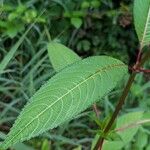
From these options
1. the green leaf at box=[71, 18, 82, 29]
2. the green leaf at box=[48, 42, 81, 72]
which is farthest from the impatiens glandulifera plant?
the green leaf at box=[71, 18, 82, 29]

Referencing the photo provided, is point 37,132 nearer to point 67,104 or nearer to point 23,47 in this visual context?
point 67,104

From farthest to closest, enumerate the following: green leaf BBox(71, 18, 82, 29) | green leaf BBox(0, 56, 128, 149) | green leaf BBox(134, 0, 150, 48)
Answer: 1. green leaf BBox(71, 18, 82, 29)
2. green leaf BBox(134, 0, 150, 48)
3. green leaf BBox(0, 56, 128, 149)

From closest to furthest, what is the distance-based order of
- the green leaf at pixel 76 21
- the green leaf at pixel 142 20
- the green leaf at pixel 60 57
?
1. the green leaf at pixel 142 20
2. the green leaf at pixel 60 57
3. the green leaf at pixel 76 21

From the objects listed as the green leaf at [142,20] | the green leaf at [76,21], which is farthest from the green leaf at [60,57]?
the green leaf at [76,21]

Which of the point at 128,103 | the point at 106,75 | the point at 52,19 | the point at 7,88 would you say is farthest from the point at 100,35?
the point at 106,75

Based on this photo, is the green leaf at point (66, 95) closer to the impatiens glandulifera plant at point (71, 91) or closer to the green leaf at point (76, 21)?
the impatiens glandulifera plant at point (71, 91)

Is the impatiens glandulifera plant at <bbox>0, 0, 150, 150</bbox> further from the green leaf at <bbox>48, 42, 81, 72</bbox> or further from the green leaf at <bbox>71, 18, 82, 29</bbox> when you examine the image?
the green leaf at <bbox>71, 18, 82, 29</bbox>

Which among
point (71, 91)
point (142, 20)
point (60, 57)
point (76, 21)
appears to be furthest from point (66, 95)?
point (76, 21)
